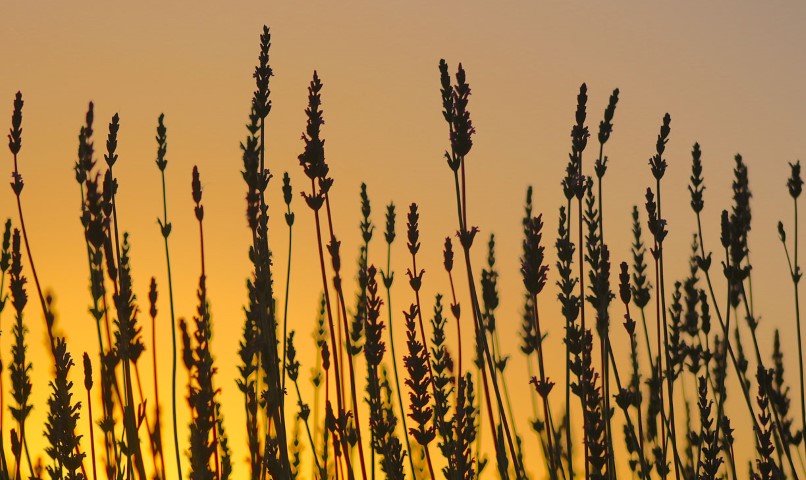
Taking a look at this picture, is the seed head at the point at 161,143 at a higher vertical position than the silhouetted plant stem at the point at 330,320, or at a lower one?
higher

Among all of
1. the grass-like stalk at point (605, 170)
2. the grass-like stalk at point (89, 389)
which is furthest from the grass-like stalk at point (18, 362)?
the grass-like stalk at point (605, 170)

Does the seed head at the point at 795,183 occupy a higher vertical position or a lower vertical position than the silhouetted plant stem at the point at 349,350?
higher

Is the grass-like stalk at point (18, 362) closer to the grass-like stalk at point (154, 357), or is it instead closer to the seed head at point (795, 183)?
the grass-like stalk at point (154, 357)

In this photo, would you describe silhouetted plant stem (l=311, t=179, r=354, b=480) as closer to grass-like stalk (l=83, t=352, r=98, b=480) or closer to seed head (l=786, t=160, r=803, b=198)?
grass-like stalk (l=83, t=352, r=98, b=480)

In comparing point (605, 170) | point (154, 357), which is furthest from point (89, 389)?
point (605, 170)

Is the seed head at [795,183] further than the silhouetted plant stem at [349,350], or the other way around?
the seed head at [795,183]

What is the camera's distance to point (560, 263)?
2.39m

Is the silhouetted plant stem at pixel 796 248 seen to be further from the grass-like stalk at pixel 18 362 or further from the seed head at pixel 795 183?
the grass-like stalk at pixel 18 362

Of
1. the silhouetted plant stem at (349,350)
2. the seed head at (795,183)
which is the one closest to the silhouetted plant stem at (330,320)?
the silhouetted plant stem at (349,350)

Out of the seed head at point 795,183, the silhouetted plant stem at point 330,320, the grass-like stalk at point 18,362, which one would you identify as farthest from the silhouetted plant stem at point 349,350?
the seed head at point 795,183

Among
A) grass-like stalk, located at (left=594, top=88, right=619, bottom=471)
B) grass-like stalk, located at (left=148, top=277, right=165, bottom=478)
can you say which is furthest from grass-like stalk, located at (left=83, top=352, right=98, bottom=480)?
grass-like stalk, located at (left=594, top=88, right=619, bottom=471)

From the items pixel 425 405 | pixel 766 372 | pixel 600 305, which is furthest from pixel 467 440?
pixel 766 372

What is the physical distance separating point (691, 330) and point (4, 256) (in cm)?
238

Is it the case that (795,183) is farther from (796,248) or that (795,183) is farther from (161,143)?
(161,143)
